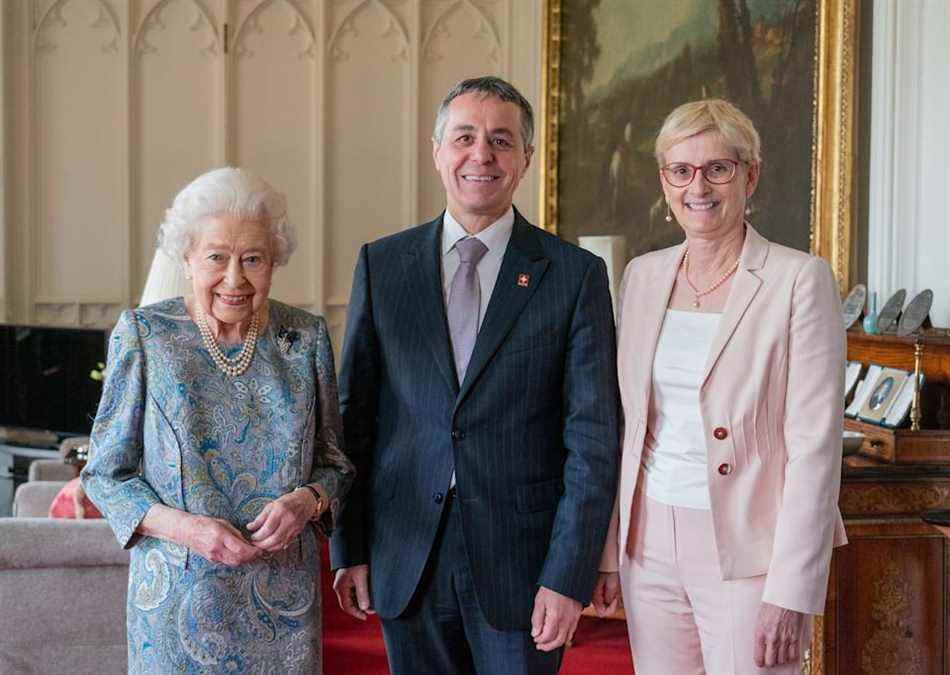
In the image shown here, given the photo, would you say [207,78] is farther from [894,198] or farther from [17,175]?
[894,198]

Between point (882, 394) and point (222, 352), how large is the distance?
2.65 m

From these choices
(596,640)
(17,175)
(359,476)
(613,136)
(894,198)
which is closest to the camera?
(359,476)

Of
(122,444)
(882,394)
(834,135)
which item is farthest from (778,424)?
(834,135)

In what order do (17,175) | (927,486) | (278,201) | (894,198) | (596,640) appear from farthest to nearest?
(17,175) < (596,640) < (894,198) < (927,486) < (278,201)

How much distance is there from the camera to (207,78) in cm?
796

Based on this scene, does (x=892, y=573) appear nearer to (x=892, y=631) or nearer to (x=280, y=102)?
(x=892, y=631)

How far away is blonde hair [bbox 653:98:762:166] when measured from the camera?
2461mm

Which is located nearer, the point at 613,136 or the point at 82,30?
the point at 613,136

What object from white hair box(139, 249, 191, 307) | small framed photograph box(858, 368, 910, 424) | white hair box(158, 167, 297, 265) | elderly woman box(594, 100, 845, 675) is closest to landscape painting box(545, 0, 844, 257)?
small framed photograph box(858, 368, 910, 424)

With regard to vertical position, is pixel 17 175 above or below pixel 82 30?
below

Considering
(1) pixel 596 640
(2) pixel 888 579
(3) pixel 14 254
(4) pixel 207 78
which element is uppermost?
(4) pixel 207 78

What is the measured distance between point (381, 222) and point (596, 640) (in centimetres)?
382

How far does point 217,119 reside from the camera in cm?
794

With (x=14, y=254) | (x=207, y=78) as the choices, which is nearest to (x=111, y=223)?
(x=14, y=254)
